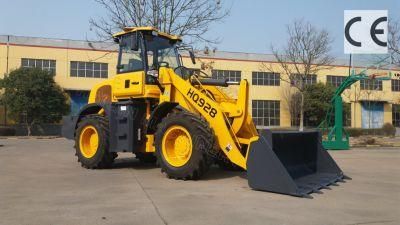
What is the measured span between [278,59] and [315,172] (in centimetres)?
3811

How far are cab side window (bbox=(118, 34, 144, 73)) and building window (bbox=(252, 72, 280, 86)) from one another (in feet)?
131

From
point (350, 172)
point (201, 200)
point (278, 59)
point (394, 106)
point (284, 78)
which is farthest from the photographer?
point (394, 106)

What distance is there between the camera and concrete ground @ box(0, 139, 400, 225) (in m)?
6.58

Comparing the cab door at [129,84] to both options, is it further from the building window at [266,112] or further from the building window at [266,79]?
the building window at [266,79]

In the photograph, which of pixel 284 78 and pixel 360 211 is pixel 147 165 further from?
pixel 284 78

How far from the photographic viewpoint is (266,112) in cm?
5169

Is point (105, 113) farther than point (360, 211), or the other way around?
point (105, 113)

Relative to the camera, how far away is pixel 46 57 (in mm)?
43875

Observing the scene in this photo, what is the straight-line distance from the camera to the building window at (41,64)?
43.3 m

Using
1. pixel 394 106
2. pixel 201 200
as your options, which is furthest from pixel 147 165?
pixel 394 106

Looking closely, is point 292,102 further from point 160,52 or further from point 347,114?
point 160,52

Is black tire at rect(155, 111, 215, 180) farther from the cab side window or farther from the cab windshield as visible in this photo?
the cab side window

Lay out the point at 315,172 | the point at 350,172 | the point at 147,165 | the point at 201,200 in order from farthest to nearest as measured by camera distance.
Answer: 1. the point at 147,165
2. the point at 350,172
3. the point at 315,172
4. the point at 201,200

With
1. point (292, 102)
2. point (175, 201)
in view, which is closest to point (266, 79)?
point (292, 102)
